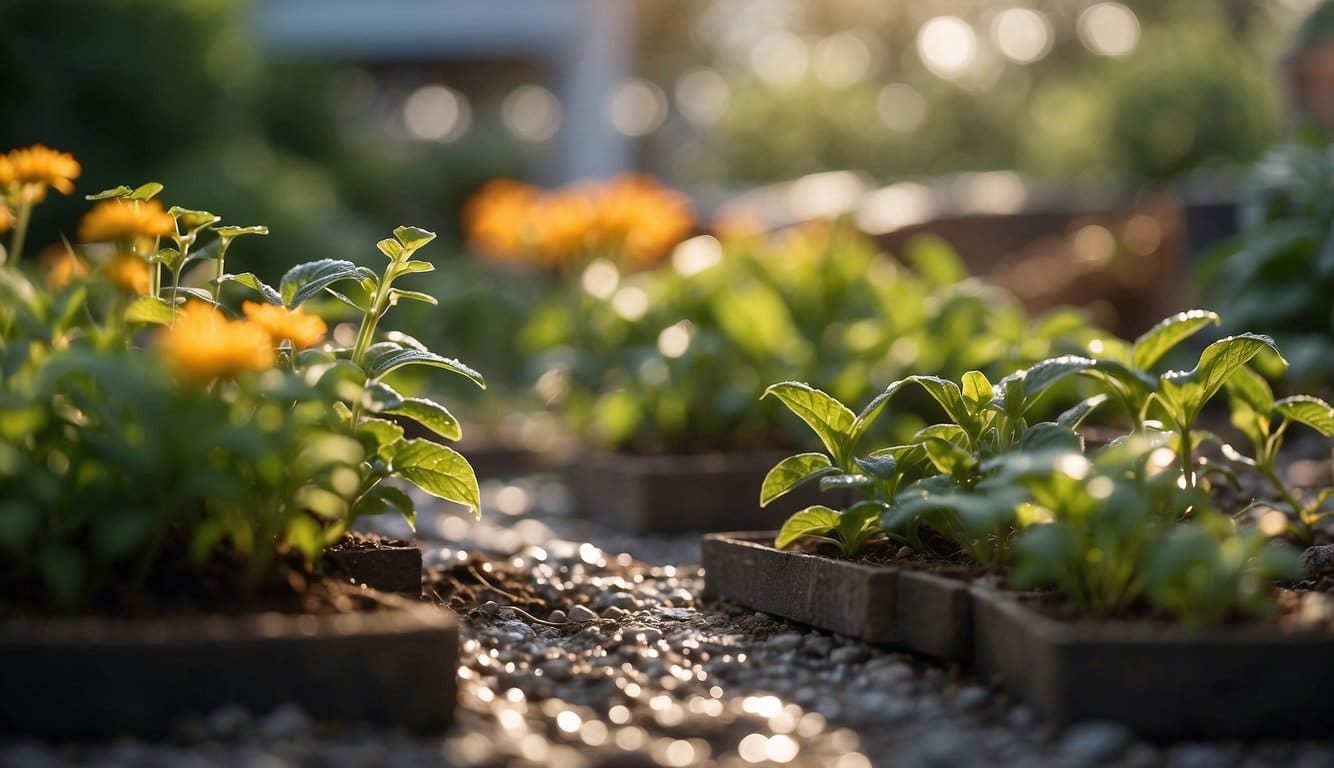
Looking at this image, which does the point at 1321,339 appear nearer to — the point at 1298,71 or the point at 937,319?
the point at 937,319

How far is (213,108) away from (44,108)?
1202mm

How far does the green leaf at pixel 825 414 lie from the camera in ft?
8.93

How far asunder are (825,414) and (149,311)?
3.91ft

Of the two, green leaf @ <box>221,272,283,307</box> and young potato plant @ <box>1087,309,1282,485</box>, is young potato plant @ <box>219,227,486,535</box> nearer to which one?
green leaf @ <box>221,272,283,307</box>

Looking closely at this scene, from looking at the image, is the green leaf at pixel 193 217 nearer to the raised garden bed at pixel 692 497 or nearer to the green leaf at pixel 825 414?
the green leaf at pixel 825 414

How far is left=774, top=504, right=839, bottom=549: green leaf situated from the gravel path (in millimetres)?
185

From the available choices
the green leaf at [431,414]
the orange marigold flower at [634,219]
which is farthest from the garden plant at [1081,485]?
the orange marigold flower at [634,219]

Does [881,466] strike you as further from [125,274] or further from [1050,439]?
[125,274]

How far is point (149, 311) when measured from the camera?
245cm

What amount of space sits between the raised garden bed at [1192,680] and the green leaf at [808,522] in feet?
2.05

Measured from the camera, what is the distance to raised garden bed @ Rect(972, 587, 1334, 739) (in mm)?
2043

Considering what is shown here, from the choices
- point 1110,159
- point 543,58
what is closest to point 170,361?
point 1110,159

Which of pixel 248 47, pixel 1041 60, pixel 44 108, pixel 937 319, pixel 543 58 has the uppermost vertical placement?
pixel 1041 60

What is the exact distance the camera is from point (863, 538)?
2762 mm
